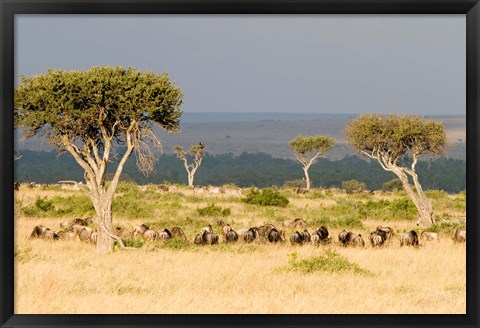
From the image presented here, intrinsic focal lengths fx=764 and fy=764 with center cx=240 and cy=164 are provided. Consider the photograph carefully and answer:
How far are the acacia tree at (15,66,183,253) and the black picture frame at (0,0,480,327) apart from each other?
11.2 metres

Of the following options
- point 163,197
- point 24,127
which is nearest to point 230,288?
point 24,127

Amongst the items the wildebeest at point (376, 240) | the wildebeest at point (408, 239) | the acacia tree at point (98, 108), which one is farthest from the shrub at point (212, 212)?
the acacia tree at point (98, 108)

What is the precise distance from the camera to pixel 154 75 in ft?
72.2

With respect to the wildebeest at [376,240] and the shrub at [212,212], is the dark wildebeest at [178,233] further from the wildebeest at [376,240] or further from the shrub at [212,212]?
the shrub at [212,212]

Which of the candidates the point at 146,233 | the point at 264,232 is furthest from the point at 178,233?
the point at 264,232

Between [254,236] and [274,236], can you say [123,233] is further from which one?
[274,236]

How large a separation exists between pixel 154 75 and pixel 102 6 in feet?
40.5

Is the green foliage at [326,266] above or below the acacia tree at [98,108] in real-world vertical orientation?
below

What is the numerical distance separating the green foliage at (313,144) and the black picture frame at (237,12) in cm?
7580

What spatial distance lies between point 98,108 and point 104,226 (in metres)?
3.49

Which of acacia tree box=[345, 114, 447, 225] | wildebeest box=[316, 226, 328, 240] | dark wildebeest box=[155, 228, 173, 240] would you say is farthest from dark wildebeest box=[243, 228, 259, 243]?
acacia tree box=[345, 114, 447, 225]

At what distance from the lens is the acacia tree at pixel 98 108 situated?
69.8 ft

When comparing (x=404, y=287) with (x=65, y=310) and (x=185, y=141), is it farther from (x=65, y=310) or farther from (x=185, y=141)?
(x=185, y=141)

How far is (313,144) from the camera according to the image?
85.7 m
